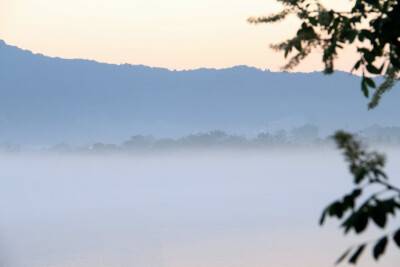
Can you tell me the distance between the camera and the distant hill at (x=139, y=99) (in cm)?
14438

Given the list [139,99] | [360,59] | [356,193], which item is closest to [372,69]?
[360,59]

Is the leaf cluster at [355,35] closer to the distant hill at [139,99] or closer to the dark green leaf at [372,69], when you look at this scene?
the dark green leaf at [372,69]

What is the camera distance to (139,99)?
157750mm

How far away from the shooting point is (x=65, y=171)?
152375 mm

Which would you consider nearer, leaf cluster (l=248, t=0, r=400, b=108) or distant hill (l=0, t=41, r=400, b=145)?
leaf cluster (l=248, t=0, r=400, b=108)

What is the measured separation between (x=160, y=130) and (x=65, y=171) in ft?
63.2

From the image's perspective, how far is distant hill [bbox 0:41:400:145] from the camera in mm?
144375

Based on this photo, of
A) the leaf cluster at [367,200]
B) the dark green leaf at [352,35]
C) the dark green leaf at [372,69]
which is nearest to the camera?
the leaf cluster at [367,200]

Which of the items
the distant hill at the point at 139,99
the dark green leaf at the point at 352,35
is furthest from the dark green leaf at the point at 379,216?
the distant hill at the point at 139,99

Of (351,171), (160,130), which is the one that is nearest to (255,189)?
(160,130)

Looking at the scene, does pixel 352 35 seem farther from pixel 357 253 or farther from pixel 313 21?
pixel 357 253

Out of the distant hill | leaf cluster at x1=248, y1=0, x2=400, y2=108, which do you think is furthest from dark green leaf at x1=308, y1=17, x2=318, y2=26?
the distant hill

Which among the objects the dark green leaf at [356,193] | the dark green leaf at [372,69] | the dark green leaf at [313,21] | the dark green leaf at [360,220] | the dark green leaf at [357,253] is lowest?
the dark green leaf at [357,253]

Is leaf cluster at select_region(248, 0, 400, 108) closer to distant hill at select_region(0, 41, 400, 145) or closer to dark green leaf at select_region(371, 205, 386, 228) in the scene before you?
dark green leaf at select_region(371, 205, 386, 228)
